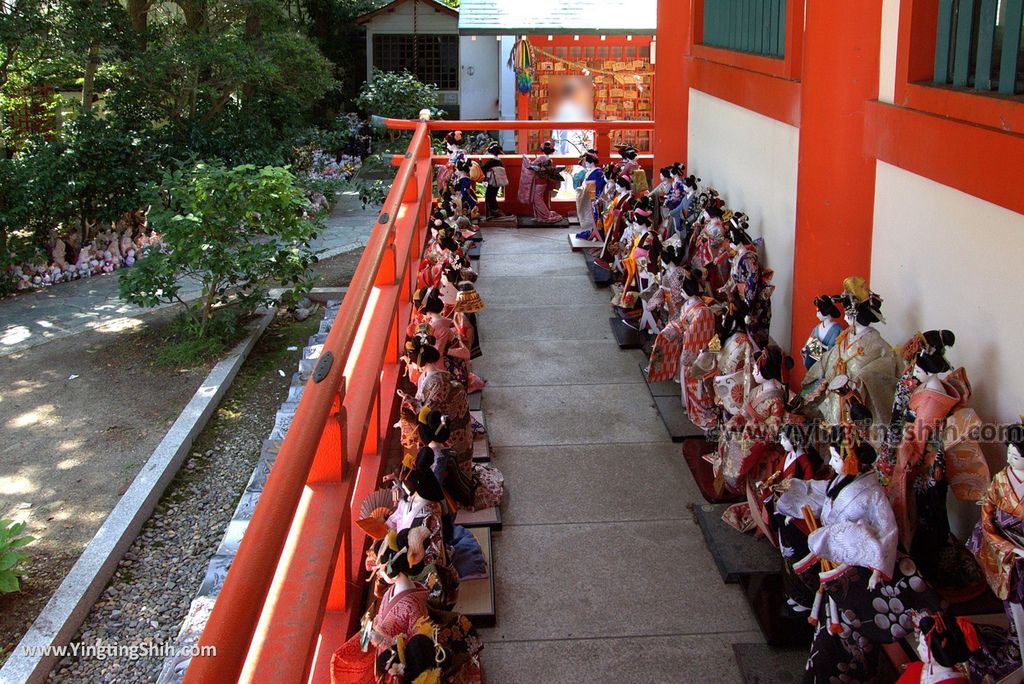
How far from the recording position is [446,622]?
3.23 meters

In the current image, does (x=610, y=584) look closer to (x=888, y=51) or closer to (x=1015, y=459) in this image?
(x=1015, y=459)

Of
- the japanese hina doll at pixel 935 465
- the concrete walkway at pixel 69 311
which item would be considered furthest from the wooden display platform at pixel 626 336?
the concrete walkway at pixel 69 311

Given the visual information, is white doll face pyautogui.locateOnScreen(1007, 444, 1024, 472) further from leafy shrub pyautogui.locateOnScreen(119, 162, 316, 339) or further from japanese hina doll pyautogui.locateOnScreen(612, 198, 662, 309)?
leafy shrub pyautogui.locateOnScreen(119, 162, 316, 339)

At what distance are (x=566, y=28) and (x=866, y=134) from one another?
418 inches

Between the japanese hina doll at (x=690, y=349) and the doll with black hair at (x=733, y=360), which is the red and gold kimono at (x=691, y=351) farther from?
the doll with black hair at (x=733, y=360)

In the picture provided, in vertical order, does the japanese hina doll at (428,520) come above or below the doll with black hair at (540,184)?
below

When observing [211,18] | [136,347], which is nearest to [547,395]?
[136,347]

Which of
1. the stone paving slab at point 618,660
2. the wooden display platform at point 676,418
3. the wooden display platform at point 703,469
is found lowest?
the stone paving slab at point 618,660

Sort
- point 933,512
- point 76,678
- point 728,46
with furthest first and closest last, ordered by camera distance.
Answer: point 728,46 < point 76,678 < point 933,512

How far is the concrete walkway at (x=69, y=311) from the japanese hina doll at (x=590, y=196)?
5829 mm

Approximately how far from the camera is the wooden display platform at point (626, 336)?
22.7 ft

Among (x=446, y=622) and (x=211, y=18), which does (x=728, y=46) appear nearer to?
(x=446, y=622)

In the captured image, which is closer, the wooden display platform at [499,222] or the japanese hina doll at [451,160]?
the japanese hina doll at [451,160]

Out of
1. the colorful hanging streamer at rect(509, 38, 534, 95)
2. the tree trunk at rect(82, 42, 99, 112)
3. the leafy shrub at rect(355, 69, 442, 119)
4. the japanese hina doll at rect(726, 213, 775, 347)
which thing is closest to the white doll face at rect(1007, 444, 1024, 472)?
the japanese hina doll at rect(726, 213, 775, 347)
